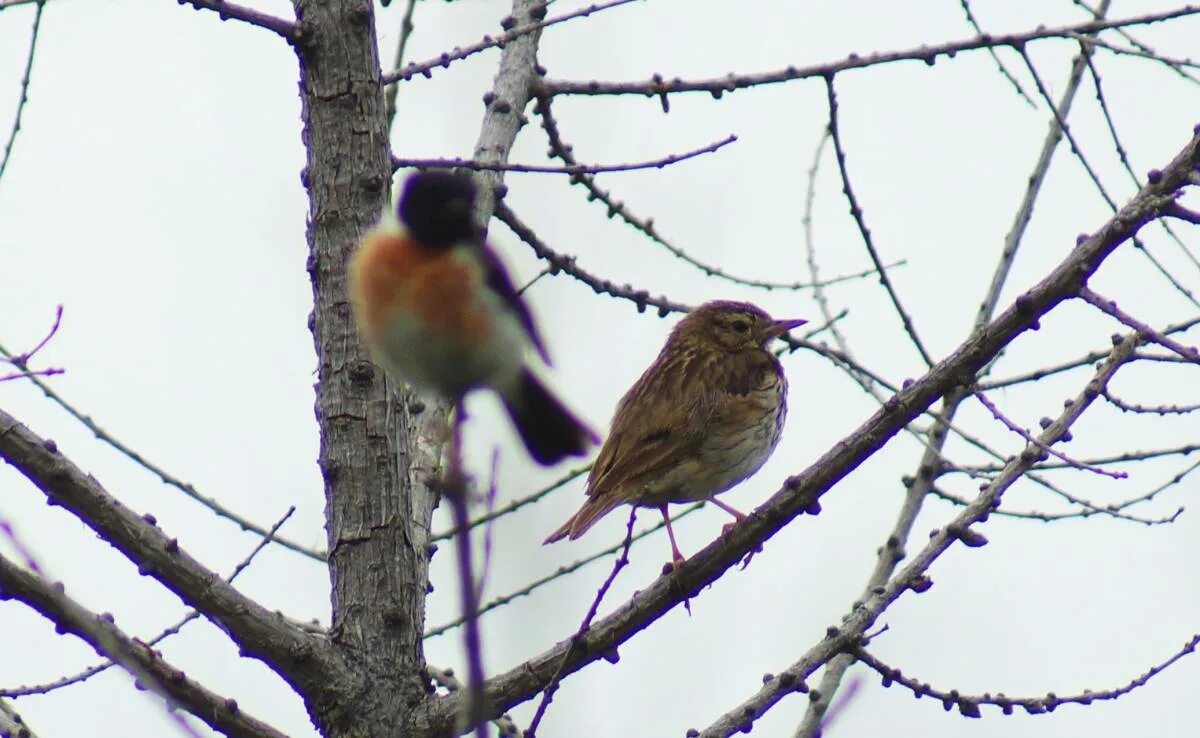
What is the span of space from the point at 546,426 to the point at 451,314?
0.42m

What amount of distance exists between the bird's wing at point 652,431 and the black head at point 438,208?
375 cm

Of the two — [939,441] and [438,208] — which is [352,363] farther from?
[939,441]

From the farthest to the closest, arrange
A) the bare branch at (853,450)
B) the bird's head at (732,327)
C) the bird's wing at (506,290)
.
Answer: the bird's head at (732,327) → the bare branch at (853,450) → the bird's wing at (506,290)

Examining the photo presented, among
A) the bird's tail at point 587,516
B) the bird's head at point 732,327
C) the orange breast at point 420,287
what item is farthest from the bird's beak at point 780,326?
the orange breast at point 420,287

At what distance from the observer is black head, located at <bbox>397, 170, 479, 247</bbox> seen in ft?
6.53

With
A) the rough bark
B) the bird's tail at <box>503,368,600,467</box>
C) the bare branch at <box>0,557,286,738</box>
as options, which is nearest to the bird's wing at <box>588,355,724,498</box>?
the rough bark

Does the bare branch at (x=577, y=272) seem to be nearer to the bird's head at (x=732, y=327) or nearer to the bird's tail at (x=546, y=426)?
the bird's head at (x=732, y=327)

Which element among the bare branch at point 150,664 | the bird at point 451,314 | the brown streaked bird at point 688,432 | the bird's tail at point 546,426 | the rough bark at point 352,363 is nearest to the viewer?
the bird at point 451,314

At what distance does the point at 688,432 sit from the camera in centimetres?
600

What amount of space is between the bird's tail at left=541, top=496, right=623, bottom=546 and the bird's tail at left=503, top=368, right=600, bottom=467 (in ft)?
10.6

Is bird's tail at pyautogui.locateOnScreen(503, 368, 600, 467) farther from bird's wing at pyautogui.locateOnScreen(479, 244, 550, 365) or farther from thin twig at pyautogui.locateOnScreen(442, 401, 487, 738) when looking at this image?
thin twig at pyautogui.locateOnScreen(442, 401, 487, 738)

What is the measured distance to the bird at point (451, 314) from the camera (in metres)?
1.74

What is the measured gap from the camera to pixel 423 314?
1.81m

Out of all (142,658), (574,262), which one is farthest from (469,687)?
(574,262)
